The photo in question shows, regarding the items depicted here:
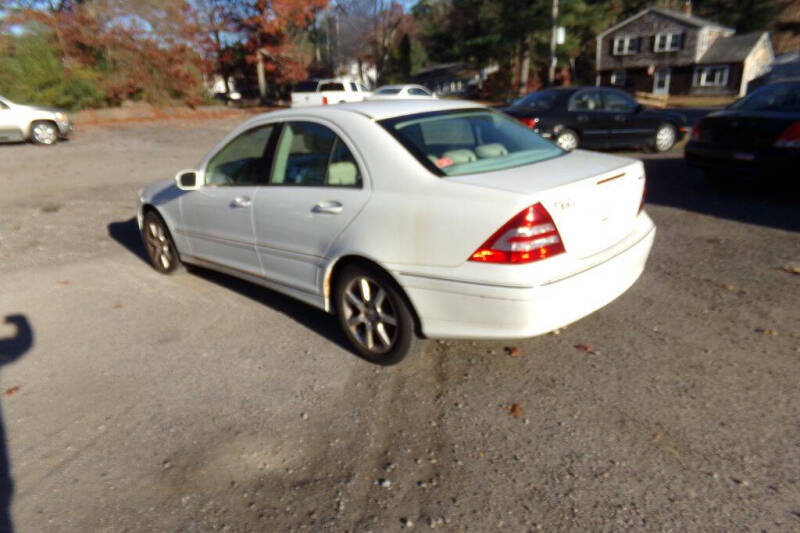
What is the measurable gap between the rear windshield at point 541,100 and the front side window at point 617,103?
1110 mm

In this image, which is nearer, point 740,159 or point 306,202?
point 306,202

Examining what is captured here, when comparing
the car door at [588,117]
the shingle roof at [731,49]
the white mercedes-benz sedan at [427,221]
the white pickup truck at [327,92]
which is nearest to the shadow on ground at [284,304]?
the white mercedes-benz sedan at [427,221]

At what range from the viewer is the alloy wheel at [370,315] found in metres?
3.60

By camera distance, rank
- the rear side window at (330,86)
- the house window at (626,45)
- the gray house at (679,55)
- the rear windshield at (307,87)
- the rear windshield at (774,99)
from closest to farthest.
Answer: the rear windshield at (774,99) < the rear side window at (330,86) < the rear windshield at (307,87) < the gray house at (679,55) < the house window at (626,45)

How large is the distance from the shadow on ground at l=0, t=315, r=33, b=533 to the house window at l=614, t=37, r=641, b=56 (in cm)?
5517

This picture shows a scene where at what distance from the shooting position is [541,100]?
12320 mm

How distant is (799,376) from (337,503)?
109 inches

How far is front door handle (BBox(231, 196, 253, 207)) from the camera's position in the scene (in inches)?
173

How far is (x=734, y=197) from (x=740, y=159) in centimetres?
60

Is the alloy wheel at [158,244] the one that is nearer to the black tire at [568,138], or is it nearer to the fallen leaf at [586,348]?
the fallen leaf at [586,348]

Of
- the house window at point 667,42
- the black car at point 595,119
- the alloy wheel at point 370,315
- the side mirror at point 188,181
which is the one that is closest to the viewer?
the alloy wheel at point 370,315

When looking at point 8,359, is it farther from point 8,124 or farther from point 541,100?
point 8,124

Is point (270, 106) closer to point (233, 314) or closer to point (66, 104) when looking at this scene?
point (66, 104)

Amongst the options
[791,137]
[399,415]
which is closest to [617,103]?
[791,137]
